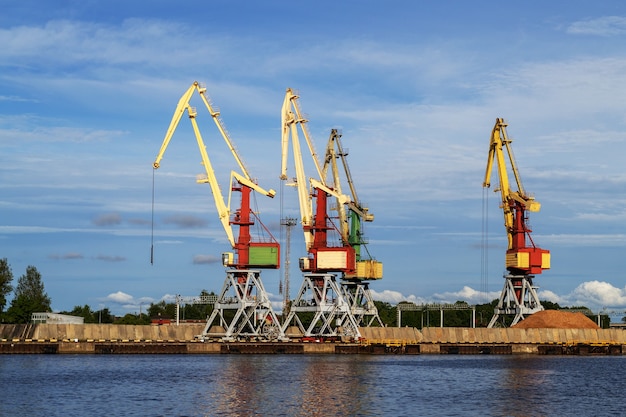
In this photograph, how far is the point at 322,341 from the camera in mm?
131375

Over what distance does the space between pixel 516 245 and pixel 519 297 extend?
923 cm

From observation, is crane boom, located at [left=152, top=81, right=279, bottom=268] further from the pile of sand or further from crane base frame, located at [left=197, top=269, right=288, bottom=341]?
the pile of sand

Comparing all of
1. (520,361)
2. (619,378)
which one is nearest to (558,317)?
(520,361)

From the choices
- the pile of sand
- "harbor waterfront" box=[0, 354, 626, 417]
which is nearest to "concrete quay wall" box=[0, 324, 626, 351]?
the pile of sand

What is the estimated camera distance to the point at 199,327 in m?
144

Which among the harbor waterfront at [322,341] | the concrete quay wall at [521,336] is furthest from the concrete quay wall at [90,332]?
the concrete quay wall at [521,336]

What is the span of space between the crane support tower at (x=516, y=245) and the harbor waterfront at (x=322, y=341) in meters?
7.21

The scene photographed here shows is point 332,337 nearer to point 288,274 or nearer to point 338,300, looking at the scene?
point 338,300

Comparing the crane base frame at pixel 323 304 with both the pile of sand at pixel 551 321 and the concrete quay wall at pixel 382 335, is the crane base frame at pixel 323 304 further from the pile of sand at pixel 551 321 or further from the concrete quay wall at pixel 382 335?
the pile of sand at pixel 551 321

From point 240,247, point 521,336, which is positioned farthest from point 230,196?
point 521,336

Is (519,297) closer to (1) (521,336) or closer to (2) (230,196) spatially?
(1) (521,336)

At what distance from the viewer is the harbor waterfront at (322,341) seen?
121438 millimetres

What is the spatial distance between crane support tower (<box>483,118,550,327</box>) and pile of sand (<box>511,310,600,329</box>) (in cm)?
145

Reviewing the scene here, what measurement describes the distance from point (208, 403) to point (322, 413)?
881 centimetres
